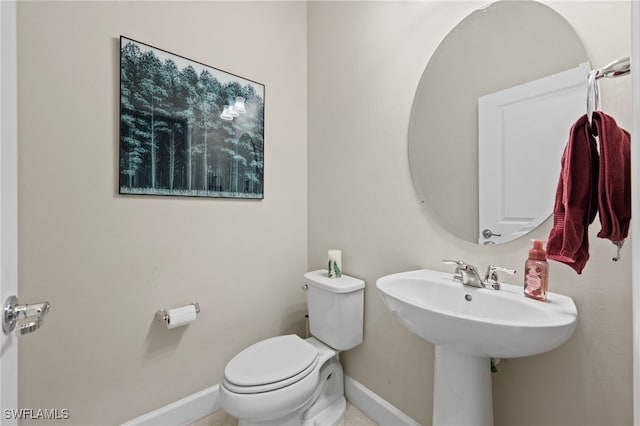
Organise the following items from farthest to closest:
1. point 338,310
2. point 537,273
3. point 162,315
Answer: point 338,310, point 162,315, point 537,273

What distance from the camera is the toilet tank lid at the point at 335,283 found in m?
1.42

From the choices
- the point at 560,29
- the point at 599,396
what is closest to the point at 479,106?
the point at 560,29

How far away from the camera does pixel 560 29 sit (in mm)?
889

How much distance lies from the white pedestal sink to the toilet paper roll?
936mm

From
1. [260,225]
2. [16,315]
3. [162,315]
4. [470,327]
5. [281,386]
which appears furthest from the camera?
[260,225]

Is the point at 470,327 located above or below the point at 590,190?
below

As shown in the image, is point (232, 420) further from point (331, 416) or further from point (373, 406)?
point (373, 406)

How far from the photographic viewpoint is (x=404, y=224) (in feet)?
4.34

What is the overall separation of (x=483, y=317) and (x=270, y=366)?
87 cm

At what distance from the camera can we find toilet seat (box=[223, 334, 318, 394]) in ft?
3.61

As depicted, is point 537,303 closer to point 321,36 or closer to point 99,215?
point 99,215

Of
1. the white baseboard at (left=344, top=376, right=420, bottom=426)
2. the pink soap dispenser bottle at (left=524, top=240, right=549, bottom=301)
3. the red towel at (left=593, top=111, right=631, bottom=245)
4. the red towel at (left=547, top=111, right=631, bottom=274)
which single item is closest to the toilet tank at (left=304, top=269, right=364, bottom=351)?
the white baseboard at (left=344, top=376, right=420, bottom=426)

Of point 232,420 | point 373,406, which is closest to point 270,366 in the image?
point 232,420

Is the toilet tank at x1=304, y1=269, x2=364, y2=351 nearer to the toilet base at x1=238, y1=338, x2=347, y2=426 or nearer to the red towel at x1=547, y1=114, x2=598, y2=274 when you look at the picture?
the toilet base at x1=238, y1=338, x2=347, y2=426
